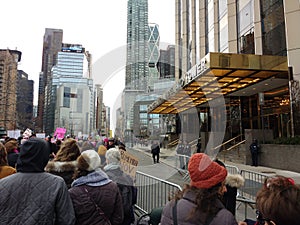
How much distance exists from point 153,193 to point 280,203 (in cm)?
480

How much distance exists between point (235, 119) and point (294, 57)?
1187 centimetres

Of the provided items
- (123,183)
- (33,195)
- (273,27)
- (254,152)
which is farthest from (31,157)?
(273,27)

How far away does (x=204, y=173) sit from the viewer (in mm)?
2053

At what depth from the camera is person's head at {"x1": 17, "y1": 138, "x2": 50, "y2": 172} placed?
2346mm

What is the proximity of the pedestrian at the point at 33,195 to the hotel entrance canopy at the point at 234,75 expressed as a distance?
12.1 m

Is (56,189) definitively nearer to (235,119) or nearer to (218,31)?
(235,119)

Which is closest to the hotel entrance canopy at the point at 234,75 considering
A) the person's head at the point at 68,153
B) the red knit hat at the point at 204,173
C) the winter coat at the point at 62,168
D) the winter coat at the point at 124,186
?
the winter coat at the point at 124,186

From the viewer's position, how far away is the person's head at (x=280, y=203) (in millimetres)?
1558

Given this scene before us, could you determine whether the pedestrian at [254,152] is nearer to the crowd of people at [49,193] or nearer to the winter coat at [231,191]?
the winter coat at [231,191]

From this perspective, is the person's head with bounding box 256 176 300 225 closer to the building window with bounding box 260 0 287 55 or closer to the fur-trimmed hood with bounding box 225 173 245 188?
the fur-trimmed hood with bounding box 225 173 245 188

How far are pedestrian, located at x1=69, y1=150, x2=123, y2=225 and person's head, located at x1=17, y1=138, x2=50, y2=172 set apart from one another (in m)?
0.55

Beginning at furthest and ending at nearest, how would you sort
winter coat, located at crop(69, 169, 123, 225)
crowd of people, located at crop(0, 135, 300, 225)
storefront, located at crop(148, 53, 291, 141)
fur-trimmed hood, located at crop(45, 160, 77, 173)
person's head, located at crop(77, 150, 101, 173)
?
storefront, located at crop(148, 53, 291, 141)
fur-trimmed hood, located at crop(45, 160, 77, 173)
person's head, located at crop(77, 150, 101, 173)
winter coat, located at crop(69, 169, 123, 225)
crowd of people, located at crop(0, 135, 300, 225)

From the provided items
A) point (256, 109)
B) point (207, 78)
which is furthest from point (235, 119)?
point (207, 78)

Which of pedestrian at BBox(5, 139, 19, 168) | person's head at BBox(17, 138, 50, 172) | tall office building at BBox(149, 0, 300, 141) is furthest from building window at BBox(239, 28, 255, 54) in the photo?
person's head at BBox(17, 138, 50, 172)
